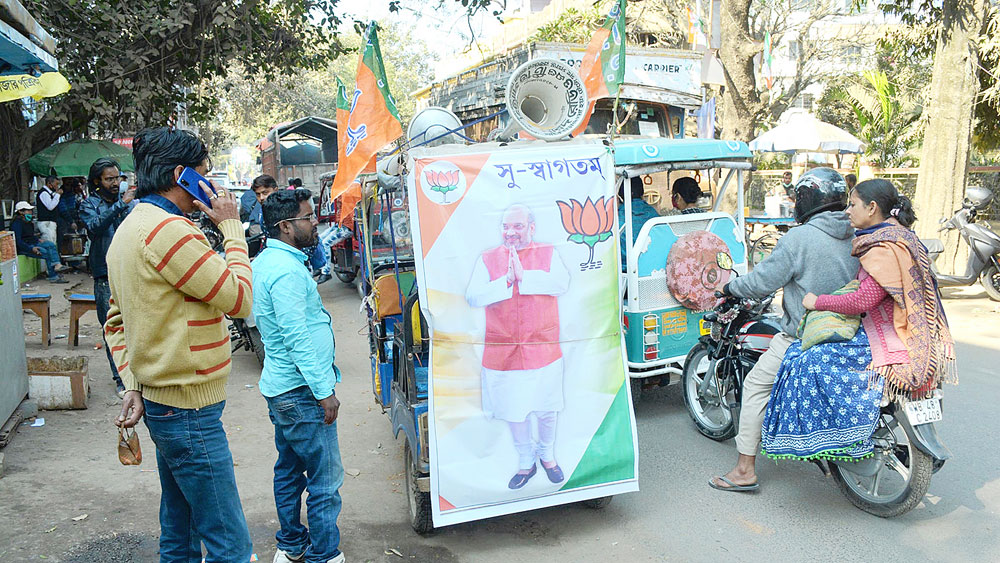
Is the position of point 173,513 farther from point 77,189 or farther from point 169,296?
point 77,189

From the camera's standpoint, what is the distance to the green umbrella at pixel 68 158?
541 inches

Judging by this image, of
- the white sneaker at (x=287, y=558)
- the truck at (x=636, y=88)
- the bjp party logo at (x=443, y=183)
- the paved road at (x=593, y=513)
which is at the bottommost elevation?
the paved road at (x=593, y=513)

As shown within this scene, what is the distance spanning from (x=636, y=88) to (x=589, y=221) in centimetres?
754

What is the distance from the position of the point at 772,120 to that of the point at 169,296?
25075 millimetres

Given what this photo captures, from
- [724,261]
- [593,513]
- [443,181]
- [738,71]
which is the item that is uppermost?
[738,71]

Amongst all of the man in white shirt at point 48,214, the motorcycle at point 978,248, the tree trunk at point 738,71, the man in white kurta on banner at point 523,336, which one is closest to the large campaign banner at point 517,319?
the man in white kurta on banner at point 523,336

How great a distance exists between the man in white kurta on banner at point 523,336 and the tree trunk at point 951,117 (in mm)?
9098

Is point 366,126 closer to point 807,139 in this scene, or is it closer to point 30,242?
point 30,242

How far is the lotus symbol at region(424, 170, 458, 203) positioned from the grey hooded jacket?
1.84 meters

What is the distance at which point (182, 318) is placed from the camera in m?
2.47

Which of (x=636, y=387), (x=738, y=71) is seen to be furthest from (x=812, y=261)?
(x=738, y=71)

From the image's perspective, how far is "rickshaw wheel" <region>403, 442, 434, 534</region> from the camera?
3676 mm

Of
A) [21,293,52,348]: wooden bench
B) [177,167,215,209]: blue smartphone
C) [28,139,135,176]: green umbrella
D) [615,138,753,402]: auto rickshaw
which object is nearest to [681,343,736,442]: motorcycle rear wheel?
[615,138,753,402]: auto rickshaw

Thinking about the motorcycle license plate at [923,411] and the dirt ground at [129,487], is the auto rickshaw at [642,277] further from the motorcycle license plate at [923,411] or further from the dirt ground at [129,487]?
the motorcycle license plate at [923,411]
